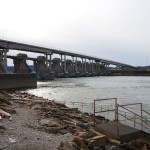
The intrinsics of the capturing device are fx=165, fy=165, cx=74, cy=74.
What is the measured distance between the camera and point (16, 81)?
33469 mm

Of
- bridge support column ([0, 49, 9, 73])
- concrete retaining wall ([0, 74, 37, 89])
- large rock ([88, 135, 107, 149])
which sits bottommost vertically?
large rock ([88, 135, 107, 149])

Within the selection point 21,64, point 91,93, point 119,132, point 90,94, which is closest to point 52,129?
point 119,132

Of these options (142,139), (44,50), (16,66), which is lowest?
(142,139)

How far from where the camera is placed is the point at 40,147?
5.48 metres

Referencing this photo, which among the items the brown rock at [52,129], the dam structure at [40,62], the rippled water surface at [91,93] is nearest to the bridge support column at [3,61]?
the dam structure at [40,62]

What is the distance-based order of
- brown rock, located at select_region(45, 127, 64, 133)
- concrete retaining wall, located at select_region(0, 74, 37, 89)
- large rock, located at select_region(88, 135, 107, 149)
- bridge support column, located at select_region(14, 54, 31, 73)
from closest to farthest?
large rock, located at select_region(88, 135, 107, 149), brown rock, located at select_region(45, 127, 64, 133), concrete retaining wall, located at select_region(0, 74, 37, 89), bridge support column, located at select_region(14, 54, 31, 73)

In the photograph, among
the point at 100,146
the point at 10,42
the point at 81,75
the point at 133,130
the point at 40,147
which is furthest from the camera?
the point at 81,75

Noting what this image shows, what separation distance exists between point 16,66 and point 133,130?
7429cm

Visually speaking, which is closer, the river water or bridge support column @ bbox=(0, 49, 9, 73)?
the river water

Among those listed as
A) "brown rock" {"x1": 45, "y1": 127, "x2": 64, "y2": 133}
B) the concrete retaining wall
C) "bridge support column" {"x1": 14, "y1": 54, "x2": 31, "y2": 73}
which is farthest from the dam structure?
"brown rock" {"x1": 45, "y1": 127, "x2": 64, "y2": 133}

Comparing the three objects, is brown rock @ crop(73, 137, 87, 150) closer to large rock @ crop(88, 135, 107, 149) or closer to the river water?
large rock @ crop(88, 135, 107, 149)

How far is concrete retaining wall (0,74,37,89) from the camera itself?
3026cm

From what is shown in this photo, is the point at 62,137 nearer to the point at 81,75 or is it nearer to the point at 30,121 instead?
the point at 30,121

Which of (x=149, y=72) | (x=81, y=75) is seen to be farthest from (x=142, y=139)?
(x=149, y=72)
